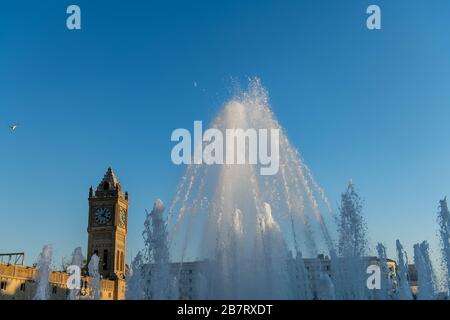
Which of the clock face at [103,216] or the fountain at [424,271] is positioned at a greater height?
the clock face at [103,216]

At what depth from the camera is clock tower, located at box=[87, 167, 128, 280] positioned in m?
78.4

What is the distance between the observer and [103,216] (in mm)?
81312

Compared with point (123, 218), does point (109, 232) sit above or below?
below

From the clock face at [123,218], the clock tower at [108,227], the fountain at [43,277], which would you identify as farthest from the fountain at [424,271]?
the clock face at [123,218]

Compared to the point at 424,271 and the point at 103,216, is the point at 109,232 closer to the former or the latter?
the point at 103,216

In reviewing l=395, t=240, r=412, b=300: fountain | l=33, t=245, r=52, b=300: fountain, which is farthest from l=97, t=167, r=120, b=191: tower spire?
l=395, t=240, r=412, b=300: fountain

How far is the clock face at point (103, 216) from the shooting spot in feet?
266

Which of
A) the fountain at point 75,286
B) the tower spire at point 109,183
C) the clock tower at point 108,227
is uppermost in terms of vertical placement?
the tower spire at point 109,183

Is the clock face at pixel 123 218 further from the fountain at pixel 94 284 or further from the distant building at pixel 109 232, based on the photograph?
the fountain at pixel 94 284

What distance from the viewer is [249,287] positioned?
33.3 meters

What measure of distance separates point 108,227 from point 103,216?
2191mm

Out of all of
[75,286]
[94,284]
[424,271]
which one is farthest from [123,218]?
[424,271]
